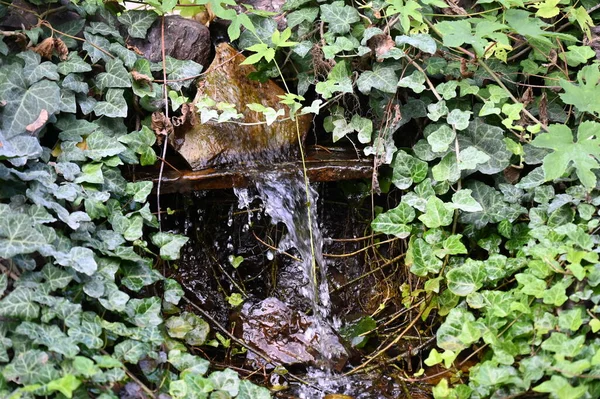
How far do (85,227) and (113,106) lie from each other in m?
0.57

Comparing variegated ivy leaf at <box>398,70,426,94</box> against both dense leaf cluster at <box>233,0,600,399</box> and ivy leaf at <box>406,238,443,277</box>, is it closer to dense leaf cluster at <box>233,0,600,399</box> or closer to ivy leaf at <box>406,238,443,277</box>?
dense leaf cluster at <box>233,0,600,399</box>

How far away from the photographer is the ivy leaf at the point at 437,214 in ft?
8.28

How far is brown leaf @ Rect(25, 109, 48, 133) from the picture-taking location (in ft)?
7.71

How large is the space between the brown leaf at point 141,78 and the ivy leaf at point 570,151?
153 cm

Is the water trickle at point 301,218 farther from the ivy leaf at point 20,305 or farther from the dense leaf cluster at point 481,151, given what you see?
the ivy leaf at point 20,305

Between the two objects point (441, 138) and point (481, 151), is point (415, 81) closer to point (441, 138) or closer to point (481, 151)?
point (441, 138)

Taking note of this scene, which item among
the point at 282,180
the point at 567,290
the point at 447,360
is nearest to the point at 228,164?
the point at 282,180

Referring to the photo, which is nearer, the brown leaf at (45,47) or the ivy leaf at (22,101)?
the ivy leaf at (22,101)

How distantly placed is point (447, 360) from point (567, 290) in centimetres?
47

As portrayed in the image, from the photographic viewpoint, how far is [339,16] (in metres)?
2.83

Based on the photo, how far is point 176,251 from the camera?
2461mm

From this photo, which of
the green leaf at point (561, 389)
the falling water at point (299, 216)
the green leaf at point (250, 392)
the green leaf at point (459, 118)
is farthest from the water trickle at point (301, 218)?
the green leaf at point (561, 389)

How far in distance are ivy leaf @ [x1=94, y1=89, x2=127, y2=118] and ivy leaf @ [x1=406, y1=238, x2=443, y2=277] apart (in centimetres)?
126

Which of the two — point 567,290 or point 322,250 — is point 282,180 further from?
point 567,290
